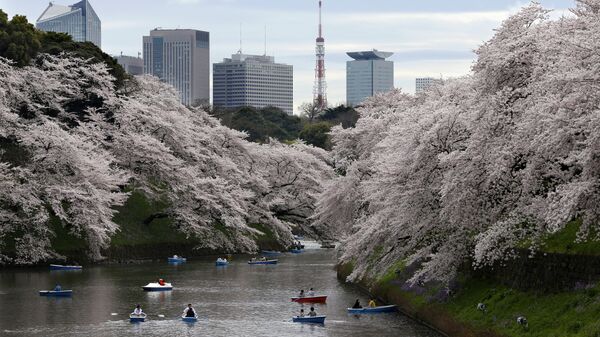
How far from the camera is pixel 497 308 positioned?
3991cm

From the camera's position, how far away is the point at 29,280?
64.9 metres

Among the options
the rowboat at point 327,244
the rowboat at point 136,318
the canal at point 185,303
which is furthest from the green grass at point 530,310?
the rowboat at point 327,244

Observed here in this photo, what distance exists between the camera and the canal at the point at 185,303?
4622cm

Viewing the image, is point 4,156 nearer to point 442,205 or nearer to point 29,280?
point 29,280

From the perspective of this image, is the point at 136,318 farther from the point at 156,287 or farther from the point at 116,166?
the point at 116,166

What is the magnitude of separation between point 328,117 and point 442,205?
14391cm

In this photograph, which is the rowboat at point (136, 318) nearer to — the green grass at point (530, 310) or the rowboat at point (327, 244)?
the green grass at point (530, 310)

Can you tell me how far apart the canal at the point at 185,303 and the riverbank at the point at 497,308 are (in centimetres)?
121

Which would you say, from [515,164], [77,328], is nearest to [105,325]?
[77,328]

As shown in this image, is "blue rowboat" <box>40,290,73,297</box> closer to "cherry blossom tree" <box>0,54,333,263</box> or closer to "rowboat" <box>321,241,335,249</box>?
"cherry blossom tree" <box>0,54,333,263</box>

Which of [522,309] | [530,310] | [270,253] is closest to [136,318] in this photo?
[522,309]

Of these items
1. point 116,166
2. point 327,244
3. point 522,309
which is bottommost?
point 327,244

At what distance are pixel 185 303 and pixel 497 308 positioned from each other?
21115 millimetres

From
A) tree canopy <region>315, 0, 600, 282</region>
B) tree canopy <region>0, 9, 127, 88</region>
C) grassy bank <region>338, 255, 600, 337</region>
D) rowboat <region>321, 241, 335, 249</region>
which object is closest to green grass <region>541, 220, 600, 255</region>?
tree canopy <region>315, 0, 600, 282</region>
